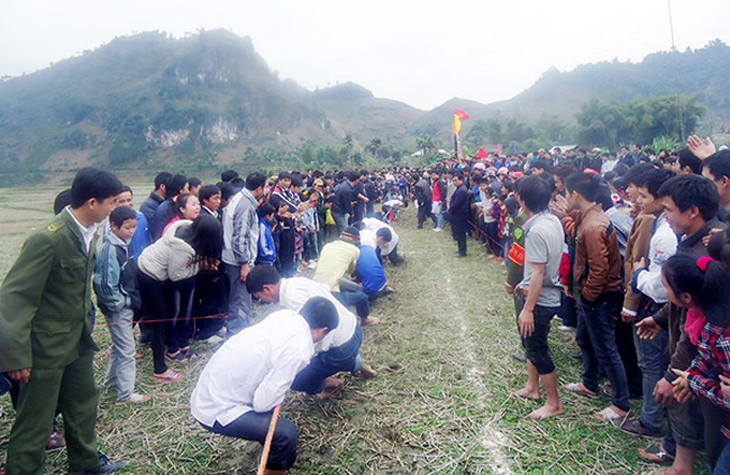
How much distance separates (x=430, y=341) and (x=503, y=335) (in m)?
0.85

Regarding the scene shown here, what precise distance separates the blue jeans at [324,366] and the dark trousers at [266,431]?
82 cm

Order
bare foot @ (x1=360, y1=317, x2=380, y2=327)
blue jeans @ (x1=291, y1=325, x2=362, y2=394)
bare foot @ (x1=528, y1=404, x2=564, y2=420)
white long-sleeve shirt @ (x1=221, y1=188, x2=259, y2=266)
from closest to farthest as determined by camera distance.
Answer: bare foot @ (x1=528, y1=404, x2=564, y2=420), blue jeans @ (x1=291, y1=325, x2=362, y2=394), white long-sleeve shirt @ (x1=221, y1=188, x2=259, y2=266), bare foot @ (x1=360, y1=317, x2=380, y2=327)

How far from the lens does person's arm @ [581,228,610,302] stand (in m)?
3.12

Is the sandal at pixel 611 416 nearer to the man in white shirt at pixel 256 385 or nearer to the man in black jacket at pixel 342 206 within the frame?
the man in white shirt at pixel 256 385

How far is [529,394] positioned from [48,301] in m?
3.51

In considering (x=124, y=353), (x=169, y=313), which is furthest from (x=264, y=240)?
(x=124, y=353)

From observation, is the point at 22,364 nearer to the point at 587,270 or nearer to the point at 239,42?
the point at 587,270

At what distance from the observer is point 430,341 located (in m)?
4.73

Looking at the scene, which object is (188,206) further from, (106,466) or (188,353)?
(106,466)

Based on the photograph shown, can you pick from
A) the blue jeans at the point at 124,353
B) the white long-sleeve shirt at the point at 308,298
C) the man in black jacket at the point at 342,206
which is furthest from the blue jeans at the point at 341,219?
the blue jeans at the point at 124,353

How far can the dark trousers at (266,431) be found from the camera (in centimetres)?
250

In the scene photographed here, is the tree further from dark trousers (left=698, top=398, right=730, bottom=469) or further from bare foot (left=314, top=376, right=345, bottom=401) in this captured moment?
dark trousers (left=698, top=398, right=730, bottom=469)

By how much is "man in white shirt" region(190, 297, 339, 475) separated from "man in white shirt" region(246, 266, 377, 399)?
69 cm

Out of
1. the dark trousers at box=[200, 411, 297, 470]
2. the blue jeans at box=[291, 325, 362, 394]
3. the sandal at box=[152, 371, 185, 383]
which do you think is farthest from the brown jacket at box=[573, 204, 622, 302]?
the sandal at box=[152, 371, 185, 383]
